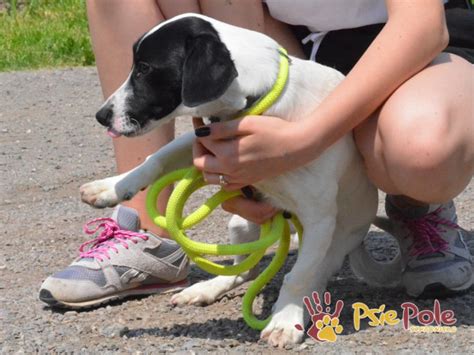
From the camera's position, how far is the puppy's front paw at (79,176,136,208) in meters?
2.29

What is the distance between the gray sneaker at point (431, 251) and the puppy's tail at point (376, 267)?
32 millimetres

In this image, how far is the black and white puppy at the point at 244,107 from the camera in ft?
6.82

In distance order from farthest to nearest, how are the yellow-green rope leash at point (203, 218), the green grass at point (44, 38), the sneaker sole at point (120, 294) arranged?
1. the green grass at point (44, 38)
2. the sneaker sole at point (120, 294)
3. the yellow-green rope leash at point (203, 218)

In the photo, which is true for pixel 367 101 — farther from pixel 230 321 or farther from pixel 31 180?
pixel 31 180

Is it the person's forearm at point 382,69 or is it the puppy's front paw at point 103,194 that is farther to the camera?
the puppy's front paw at point 103,194

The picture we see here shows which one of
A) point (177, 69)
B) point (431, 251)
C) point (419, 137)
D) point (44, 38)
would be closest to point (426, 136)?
point (419, 137)

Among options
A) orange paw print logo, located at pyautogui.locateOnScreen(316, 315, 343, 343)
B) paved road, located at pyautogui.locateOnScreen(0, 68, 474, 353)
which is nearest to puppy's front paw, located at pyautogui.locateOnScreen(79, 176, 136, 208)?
paved road, located at pyautogui.locateOnScreen(0, 68, 474, 353)

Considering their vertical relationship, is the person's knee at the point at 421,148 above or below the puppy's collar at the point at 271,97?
below

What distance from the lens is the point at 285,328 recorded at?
219cm

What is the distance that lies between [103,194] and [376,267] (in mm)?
741

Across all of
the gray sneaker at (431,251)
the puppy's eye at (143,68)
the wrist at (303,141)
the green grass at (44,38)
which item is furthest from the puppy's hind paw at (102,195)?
the green grass at (44,38)

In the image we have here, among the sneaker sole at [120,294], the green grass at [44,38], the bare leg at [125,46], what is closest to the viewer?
the sneaker sole at [120,294]

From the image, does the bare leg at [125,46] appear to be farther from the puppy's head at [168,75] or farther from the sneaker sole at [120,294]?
the puppy's head at [168,75]

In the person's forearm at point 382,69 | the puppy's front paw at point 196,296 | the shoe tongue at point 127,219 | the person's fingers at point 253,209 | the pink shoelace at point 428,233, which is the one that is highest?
the person's forearm at point 382,69
